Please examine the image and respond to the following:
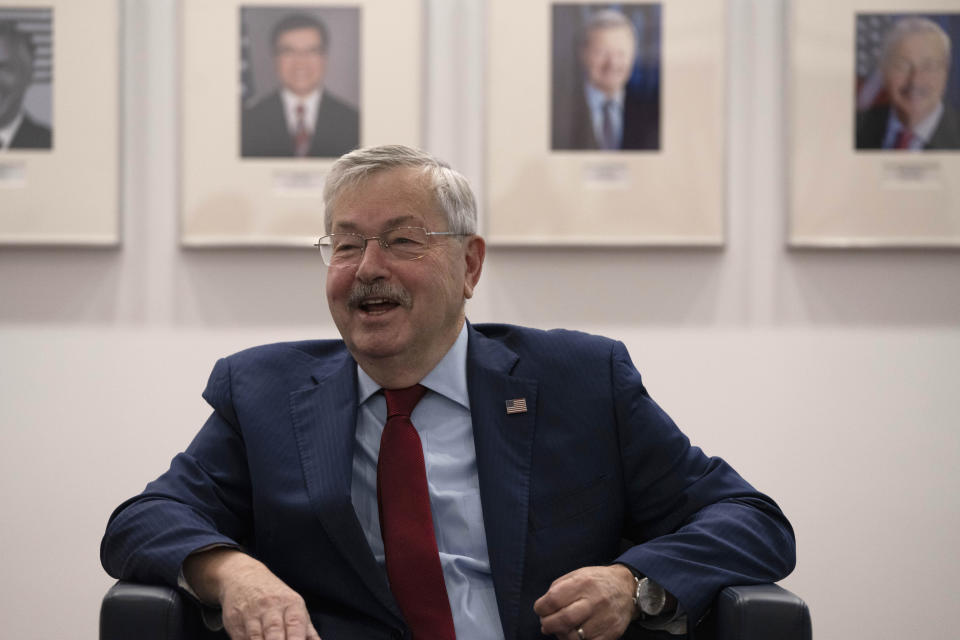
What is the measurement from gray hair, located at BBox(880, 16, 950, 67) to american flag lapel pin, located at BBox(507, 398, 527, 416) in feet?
6.07

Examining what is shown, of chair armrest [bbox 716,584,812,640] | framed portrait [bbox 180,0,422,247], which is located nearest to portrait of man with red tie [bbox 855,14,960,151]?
framed portrait [bbox 180,0,422,247]

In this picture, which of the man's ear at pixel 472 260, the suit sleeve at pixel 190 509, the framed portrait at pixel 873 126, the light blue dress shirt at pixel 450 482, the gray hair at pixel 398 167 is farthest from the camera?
the framed portrait at pixel 873 126

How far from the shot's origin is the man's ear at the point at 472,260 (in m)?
2.26

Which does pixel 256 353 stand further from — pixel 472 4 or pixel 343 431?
pixel 472 4

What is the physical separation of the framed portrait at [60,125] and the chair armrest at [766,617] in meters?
2.25

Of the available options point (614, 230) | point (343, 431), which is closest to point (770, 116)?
point (614, 230)

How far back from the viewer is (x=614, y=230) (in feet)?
10.1

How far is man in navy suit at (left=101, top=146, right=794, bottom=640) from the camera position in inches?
76.4

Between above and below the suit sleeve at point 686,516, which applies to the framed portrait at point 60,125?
above

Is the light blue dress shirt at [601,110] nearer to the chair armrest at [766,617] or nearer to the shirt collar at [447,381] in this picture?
the shirt collar at [447,381]

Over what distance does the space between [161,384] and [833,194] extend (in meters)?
→ 2.27

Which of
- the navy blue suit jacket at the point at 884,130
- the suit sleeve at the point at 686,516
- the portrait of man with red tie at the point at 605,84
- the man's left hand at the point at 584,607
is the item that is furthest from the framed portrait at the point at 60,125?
the navy blue suit jacket at the point at 884,130

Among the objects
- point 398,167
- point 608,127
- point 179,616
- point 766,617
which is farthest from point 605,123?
point 179,616

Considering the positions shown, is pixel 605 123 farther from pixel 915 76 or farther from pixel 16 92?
pixel 16 92
